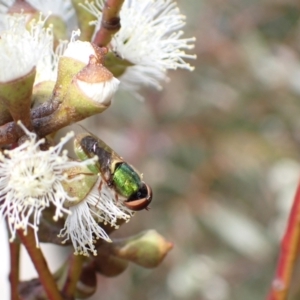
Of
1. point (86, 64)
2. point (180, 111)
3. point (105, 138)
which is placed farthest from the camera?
point (105, 138)

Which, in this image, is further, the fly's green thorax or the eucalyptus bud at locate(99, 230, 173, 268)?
the eucalyptus bud at locate(99, 230, 173, 268)

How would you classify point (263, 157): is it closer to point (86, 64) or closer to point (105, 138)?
point (105, 138)

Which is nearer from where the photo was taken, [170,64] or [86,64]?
[86,64]

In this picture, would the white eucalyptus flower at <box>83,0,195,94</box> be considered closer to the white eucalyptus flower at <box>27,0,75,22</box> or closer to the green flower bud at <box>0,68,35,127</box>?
the white eucalyptus flower at <box>27,0,75,22</box>

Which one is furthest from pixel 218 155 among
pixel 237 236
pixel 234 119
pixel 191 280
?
pixel 191 280

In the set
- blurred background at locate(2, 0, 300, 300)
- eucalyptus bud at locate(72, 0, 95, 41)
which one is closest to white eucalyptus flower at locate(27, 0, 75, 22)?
eucalyptus bud at locate(72, 0, 95, 41)

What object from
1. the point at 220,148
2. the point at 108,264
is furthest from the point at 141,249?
the point at 220,148
